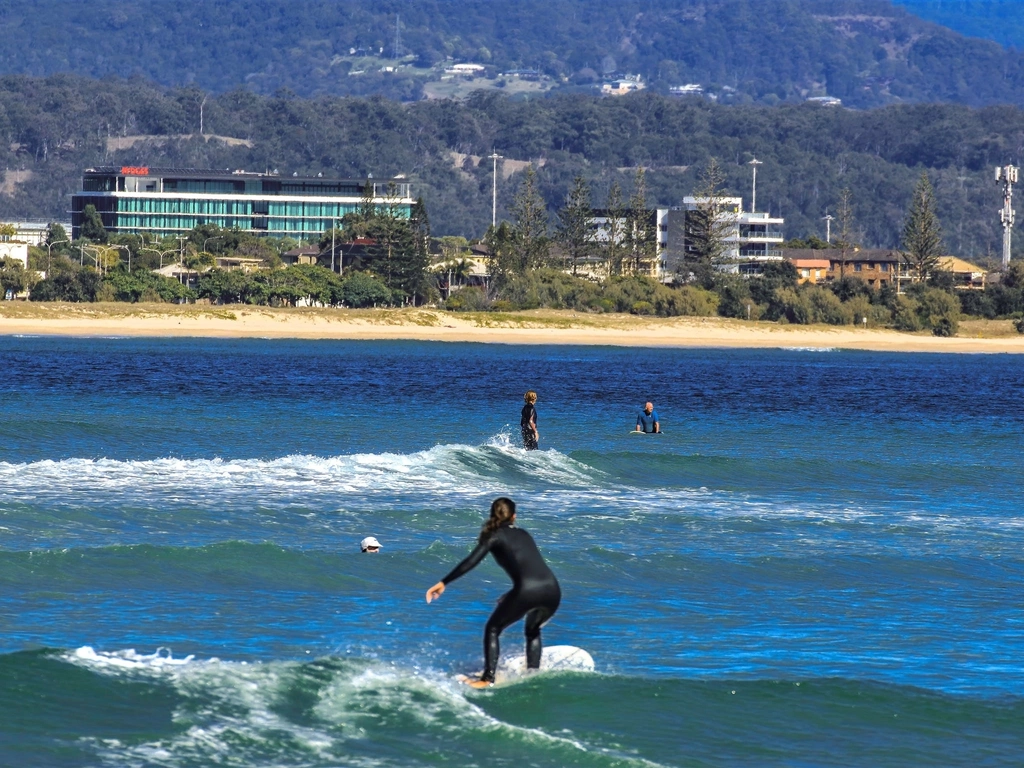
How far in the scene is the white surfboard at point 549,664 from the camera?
43.4 feet

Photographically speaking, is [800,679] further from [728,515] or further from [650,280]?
[650,280]

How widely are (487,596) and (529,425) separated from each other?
11906mm

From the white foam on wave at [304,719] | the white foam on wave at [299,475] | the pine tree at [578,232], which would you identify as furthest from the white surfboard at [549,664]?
the pine tree at [578,232]

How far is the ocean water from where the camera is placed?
12141 mm

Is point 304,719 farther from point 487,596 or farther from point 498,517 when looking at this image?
point 487,596

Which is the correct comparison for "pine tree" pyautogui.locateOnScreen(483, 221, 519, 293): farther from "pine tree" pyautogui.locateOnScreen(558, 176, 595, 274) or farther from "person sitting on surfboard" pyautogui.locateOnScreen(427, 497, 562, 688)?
"person sitting on surfboard" pyautogui.locateOnScreen(427, 497, 562, 688)

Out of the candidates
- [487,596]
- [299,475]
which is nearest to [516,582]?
[487,596]

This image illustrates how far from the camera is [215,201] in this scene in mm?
179375

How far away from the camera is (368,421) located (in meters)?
39.3

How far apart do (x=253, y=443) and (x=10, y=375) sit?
25.2 meters

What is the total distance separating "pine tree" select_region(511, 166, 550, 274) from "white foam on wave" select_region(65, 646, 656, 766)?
375 feet

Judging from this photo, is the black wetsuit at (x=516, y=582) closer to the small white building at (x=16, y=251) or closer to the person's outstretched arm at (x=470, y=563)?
the person's outstretched arm at (x=470, y=563)

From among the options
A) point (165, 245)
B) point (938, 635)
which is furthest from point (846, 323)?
point (938, 635)

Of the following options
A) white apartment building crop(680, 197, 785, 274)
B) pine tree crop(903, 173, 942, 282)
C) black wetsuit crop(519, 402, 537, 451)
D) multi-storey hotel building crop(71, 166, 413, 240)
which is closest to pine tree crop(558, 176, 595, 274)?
white apartment building crop(680, 197, 785, 274)
